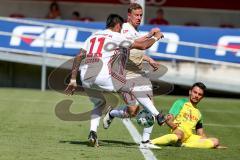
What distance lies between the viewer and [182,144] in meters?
11.8

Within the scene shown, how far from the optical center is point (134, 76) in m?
11.6

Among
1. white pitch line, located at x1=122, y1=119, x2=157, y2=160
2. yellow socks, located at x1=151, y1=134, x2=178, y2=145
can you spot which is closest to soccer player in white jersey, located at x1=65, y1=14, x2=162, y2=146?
white pitch line, located at x1=122, y1=119, x2=157, y2=160

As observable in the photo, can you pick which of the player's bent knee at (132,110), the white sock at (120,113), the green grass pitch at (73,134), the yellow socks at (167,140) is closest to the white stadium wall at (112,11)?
the green grass pitch at (73,134)

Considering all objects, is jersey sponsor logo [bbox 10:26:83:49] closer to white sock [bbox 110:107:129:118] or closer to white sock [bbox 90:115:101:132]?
white sock [bbox 110:107:129:118]

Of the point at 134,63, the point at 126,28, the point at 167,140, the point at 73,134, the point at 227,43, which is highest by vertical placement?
the point at 126,28

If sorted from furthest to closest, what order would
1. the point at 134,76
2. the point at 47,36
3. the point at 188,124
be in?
1. the point at 47,36
2. the point at 188,124
3. the point at 134,76

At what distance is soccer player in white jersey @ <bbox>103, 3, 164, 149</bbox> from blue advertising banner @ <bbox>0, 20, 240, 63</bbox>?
37.6 ft

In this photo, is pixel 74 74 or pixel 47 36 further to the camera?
pixel 47 36

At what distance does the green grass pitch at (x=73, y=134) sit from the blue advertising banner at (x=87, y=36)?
3.31 meters

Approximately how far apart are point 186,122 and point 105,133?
77.0 inches

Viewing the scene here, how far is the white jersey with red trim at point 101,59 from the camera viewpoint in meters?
11.1

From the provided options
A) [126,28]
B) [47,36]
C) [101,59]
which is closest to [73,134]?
[101,59]

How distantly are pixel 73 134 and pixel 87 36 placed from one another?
10.7 meters

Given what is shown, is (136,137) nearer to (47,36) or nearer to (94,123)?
(94,123)
